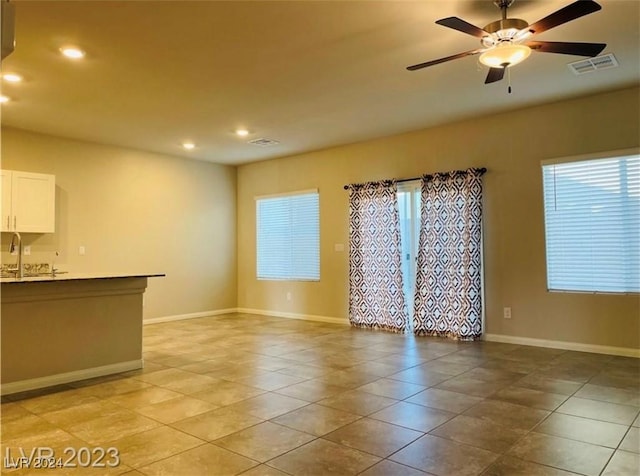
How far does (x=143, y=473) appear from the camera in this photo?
2324mm

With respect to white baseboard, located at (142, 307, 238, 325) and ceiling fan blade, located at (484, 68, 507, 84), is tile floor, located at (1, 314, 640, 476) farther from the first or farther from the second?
ceiling fan blade, located at (484, 68, 507, 84)

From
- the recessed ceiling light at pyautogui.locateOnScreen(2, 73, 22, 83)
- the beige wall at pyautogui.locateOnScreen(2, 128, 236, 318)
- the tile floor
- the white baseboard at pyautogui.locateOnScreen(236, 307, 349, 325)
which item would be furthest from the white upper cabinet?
the white baseboard at pyautogui.locateOnScreen(236, 307, 349, 325)

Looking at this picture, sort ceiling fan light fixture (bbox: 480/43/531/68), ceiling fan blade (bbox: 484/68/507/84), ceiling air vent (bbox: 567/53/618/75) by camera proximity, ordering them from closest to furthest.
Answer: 1. ceiling fan light fixture (bbox: 480/43/531/68)
2. ceiling fan blade (bbox: 484/68/507/84)
3. ceiling air vent (bbox: 567/53/618/75)

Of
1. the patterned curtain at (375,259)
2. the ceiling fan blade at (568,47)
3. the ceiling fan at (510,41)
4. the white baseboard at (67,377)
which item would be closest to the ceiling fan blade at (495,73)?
the ceiling fan at (510,41)

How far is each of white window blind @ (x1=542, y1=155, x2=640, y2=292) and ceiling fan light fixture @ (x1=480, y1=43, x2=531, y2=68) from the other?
105 inches

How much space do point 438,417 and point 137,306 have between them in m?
3.12

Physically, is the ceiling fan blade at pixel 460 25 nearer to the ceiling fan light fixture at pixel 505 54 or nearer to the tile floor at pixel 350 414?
the ceiling fan light fixture at pixel 505 54

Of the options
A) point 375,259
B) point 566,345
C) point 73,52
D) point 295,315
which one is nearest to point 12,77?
point 73,52

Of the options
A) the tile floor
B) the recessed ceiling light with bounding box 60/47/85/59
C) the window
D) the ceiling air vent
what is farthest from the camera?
the window

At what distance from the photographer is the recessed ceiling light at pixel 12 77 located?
4188 mm

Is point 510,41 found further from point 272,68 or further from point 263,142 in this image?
point 263,142

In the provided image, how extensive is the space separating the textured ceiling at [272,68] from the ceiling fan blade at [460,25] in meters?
0.35

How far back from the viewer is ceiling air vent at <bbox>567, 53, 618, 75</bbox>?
13.1 feet

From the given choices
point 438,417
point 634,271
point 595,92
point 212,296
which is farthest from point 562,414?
point 212,296
